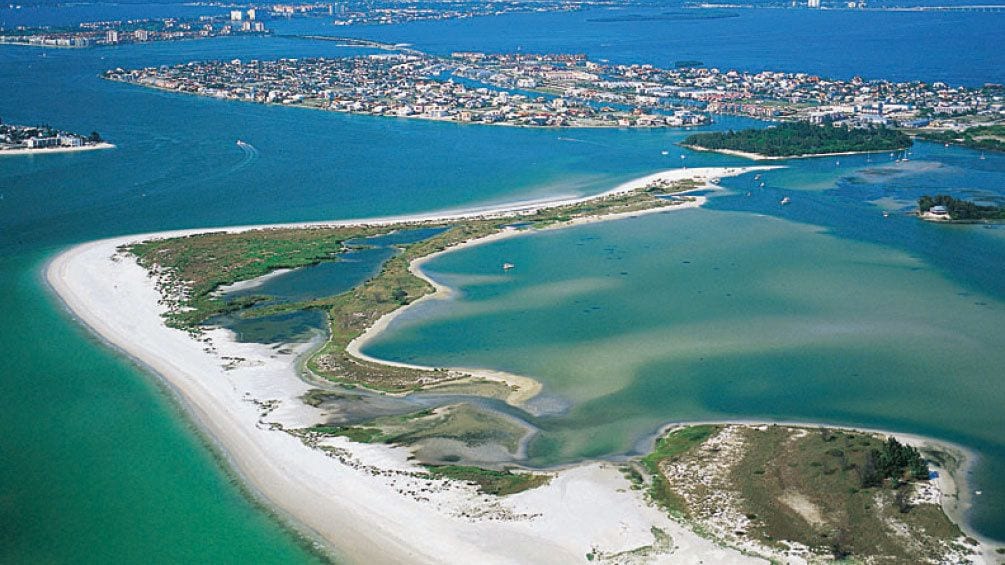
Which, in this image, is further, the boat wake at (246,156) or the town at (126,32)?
the town at (126,32)

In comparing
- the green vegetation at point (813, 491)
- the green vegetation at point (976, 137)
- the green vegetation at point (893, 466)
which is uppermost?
the green vegetation at point (976, 137)

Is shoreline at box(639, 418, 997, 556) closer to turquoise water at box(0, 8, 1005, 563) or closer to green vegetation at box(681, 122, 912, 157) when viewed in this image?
turquoise water at box(0, 8, 1005, 563)

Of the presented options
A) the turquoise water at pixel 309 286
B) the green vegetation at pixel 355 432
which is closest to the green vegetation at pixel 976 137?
the turquoise water at pixel 309 286

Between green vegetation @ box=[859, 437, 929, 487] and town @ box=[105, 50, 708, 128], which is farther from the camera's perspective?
town @ box=[105, 50, 708, 128]

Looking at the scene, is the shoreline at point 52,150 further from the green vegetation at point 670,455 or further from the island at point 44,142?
the green vegetation at point 670,455

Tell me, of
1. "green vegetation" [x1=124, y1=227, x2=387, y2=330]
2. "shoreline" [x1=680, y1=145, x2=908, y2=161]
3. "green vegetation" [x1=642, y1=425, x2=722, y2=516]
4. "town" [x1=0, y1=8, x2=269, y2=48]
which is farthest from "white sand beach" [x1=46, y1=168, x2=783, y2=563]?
"town" [x1=0, y1=8, x2=269, y2=48]

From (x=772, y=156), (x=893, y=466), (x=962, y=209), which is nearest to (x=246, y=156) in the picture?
(x=772, y=156)
